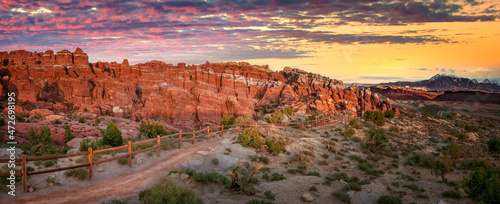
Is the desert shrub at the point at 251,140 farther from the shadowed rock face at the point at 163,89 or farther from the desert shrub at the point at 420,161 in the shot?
the shadowed rock face at the point at 163,89

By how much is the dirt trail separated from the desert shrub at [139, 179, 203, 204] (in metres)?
1.39

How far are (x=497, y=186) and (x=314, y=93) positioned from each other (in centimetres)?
6028

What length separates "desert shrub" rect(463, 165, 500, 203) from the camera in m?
11.1

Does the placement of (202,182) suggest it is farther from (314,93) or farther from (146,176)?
(314,93)

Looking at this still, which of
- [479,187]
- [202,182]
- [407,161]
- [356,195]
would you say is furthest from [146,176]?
[407,161]

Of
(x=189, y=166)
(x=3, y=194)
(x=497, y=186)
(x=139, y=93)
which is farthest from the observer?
(x=139, y=93)

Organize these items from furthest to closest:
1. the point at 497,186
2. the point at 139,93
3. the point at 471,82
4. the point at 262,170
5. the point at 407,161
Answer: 1. the point at 471,82
2. the point at 139,93
3. the point at 407,161
4. the point at 262,170
5. the point at 497,186

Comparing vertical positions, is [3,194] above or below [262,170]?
above

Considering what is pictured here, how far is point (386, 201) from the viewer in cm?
1159

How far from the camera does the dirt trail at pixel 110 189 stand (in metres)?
8.71

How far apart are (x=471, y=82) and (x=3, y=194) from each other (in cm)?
22177

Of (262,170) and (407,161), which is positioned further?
(407,161)

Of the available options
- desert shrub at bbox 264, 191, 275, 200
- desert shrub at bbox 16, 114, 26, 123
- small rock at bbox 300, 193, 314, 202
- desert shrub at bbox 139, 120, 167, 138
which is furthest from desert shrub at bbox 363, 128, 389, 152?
desert shrub at bbox 16, 114, 26, 123

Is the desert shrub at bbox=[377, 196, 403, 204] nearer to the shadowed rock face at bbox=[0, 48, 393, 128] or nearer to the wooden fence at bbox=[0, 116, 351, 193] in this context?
the wooden fence at bbox=[0, 116, 351, 193]
